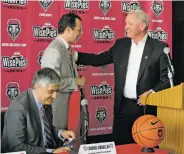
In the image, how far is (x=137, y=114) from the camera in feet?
10.2

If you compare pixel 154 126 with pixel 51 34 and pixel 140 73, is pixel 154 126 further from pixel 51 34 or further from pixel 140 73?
pixel 51 34

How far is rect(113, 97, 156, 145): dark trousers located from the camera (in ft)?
10.2

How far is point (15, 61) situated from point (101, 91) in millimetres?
1165

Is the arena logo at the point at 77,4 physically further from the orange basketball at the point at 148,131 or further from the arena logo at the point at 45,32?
the orange basketball at the point at 148,131

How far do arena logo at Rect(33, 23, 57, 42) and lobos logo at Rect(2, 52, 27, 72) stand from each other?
27cm

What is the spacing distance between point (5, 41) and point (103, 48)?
1219mm

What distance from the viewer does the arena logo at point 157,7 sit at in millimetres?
4719

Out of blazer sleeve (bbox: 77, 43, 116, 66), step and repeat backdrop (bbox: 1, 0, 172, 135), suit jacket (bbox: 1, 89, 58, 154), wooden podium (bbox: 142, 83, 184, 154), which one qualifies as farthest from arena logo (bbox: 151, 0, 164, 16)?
suit jacket (bbox: 1, 89, 58, 154)

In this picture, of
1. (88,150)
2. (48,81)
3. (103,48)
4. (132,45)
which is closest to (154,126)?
(88,150)

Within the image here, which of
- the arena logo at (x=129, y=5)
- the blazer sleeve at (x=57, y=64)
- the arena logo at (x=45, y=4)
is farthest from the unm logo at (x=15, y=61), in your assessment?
the arena logo at (x=129, y=5)

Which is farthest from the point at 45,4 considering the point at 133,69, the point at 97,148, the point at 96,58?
the point at 97,148

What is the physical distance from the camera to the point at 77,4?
415 cm

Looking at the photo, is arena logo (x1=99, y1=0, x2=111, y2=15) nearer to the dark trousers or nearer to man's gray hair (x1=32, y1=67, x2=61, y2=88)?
the dark trousers

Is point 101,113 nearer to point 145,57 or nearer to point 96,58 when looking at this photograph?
point 96,58
